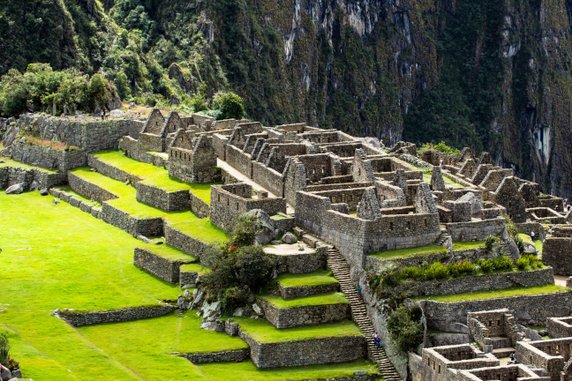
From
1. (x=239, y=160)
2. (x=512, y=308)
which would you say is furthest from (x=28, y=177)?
(x=512, y=308)

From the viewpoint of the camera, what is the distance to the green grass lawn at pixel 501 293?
55125 mm

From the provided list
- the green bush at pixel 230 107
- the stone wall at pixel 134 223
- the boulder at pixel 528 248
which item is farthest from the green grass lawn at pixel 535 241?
the green bush at pixel 230 107

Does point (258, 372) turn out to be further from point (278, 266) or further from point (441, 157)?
point (441, 157)

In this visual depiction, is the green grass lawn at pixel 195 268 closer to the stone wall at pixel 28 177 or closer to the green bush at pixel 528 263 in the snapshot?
the green bush at pixel 528 263

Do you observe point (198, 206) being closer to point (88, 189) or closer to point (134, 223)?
point (134, 223)

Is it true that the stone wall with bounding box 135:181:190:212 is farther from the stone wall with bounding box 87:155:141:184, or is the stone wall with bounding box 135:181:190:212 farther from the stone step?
the stone step

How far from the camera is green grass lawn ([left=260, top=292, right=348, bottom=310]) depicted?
55.6m

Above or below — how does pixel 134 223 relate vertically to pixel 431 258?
below

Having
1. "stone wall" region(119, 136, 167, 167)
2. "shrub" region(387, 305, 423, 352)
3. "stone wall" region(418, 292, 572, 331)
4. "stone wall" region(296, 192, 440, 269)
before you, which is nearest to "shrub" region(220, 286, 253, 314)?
"stone wall" region(296, 192, 440, 269)

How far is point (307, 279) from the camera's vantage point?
2251 inches

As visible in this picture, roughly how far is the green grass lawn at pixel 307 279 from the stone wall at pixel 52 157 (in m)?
29.8

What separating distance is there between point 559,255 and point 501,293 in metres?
8.04

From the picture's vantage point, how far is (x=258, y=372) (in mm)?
53594

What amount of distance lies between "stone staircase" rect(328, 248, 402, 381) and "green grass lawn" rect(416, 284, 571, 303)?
2.40 m
